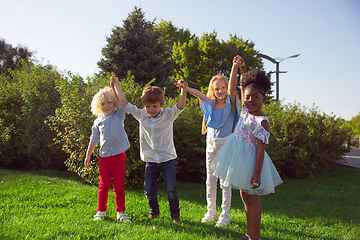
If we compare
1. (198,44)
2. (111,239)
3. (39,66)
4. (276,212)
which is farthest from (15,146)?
(198,44)

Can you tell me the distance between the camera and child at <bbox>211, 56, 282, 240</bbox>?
9.29 feet

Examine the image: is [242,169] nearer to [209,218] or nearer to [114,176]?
[209,218]

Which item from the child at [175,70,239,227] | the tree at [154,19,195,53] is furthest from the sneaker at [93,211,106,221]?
the tree at [154,19,195,53]

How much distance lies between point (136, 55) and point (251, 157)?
14.1 metres

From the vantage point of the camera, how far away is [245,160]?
2.90 meters

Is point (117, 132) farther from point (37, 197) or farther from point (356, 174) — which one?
point (356, 174)

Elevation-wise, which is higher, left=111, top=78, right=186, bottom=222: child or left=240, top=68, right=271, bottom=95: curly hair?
left=240, top=68, right=271, bottom=95: curly hair

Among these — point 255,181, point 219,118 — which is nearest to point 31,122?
point 219,118

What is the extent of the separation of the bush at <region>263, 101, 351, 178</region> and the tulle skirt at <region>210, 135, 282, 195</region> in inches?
209

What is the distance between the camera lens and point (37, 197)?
5.13m

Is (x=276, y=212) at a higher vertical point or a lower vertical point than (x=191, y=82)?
lower

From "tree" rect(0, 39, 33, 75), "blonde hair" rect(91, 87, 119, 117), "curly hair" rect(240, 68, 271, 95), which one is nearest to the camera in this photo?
"curly hair" rect(240, 68, 271, 95)

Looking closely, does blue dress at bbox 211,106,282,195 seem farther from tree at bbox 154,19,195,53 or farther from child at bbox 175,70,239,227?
tree at bbox 154,19,195,53

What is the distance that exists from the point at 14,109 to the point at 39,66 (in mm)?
1862
